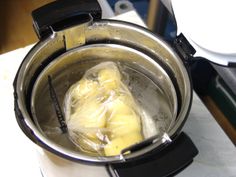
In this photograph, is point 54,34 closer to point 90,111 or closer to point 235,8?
point 90,111

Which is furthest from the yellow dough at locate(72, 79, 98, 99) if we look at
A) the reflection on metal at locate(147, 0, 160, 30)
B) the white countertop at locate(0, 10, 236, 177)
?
the reflection on metal at locate(147, 0, 160, 30)

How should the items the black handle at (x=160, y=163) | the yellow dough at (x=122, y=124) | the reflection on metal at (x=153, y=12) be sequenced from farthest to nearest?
the reflection on metal at (x=153, y=12) → the yellow dough at (x=122, y=124) → the black handle at (x=160, y=163)

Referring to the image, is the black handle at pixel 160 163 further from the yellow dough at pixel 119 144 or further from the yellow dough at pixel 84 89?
the yellow dough at pixel 84 89

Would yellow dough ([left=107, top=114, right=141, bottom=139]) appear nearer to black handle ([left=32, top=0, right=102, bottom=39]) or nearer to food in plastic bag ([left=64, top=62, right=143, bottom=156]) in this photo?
food in plastic bag ([left=64, top=62, right=143, bottom=156])

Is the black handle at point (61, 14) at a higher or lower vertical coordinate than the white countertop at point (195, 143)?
higher

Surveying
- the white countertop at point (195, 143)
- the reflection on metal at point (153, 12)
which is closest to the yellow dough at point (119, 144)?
the white countertop at point (195, 143)

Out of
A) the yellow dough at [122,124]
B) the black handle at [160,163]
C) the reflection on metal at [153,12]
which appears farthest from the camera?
the reflection on metal at [153,12]

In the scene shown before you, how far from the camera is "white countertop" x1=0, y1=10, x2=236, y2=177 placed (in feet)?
1.86

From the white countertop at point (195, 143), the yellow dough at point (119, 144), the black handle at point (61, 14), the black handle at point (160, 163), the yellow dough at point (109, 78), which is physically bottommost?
the white countertop at point (195, 143)

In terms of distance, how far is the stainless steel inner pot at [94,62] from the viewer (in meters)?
0.45

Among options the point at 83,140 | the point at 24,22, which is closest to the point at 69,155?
the point at 83,140

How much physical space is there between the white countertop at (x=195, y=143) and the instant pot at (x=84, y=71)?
5 cm

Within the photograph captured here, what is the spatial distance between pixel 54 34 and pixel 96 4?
7 centimetres

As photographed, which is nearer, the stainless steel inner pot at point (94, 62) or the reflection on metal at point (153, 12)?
the stainless steel inner pot at point (94, 62)
